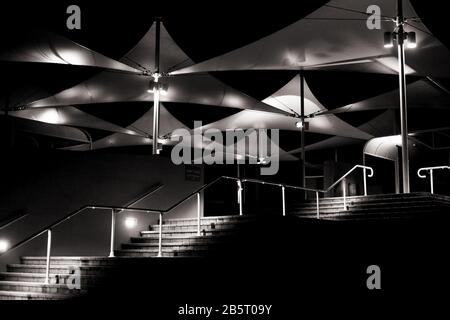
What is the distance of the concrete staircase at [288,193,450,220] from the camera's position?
40.4ft

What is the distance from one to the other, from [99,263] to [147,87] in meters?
12.0

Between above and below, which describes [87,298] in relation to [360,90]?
below

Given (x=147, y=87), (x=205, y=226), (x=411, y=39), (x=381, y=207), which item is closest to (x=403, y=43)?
(x=411, y=39)

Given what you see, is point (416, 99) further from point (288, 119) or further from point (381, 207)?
point (381, 207)

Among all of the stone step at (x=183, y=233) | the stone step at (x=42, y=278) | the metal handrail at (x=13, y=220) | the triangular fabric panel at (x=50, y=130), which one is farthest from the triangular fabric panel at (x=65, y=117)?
the stone step at (x=42, y=278)

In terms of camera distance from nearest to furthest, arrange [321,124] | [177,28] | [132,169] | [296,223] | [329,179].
Answer: [296,223]
[132,169]
[177,28]
[329,179]
[321,124]

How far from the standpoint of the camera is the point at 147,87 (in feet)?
72.3

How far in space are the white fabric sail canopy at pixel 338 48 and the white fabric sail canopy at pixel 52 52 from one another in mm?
2890

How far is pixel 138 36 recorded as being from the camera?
1811 cm

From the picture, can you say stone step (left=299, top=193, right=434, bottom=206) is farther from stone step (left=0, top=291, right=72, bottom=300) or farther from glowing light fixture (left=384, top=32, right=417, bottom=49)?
stone step (left=0, top=291, right=72, bottom=300)

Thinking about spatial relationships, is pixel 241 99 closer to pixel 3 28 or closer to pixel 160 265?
pixel 3 28

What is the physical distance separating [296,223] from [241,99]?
475 inches

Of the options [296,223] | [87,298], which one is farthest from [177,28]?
[87,298]
